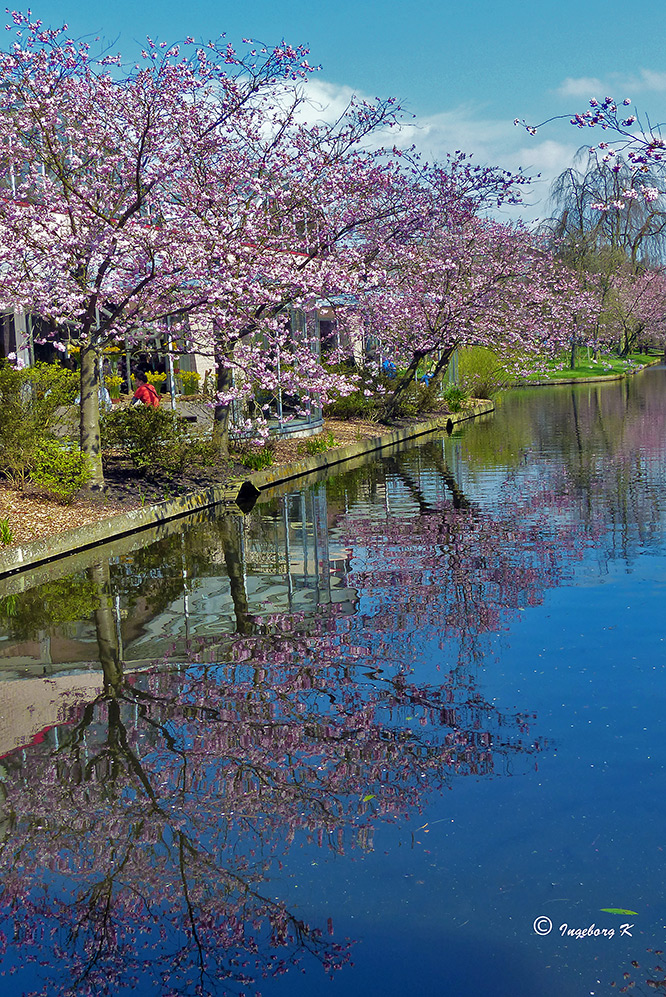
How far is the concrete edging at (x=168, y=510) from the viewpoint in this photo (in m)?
13.3

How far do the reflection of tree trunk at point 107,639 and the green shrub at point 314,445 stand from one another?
12922mm

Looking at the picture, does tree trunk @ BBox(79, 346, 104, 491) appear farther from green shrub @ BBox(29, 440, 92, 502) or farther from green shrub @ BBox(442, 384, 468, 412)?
green shrub @ BBox(442, 384, 468, 412)

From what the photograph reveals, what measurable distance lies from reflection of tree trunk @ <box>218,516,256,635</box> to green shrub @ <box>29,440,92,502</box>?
7.40ft

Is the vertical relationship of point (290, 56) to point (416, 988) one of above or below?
above

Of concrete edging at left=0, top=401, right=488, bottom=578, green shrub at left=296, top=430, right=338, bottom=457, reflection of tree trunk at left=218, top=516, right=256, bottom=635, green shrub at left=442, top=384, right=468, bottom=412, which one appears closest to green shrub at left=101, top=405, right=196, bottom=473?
concrete edging at left=0, top=401, right=488, bottom=578

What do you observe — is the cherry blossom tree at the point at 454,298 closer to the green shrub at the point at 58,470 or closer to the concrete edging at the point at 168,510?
the concrete edging at the point at 168,510

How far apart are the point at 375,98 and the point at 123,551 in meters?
13.7

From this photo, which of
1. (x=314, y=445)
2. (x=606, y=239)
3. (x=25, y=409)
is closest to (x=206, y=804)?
(x=25, y=409)

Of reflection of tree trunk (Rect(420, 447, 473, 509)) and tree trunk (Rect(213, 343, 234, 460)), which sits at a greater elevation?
tree trunk (Rect(213, 343, 234, 460))

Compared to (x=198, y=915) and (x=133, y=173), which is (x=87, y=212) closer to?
(x=133, y=173)

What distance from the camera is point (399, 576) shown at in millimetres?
10938

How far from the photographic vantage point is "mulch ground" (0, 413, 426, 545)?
1446 centimetres

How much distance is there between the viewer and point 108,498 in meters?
16.8

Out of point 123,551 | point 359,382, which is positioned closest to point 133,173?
point 123,551
